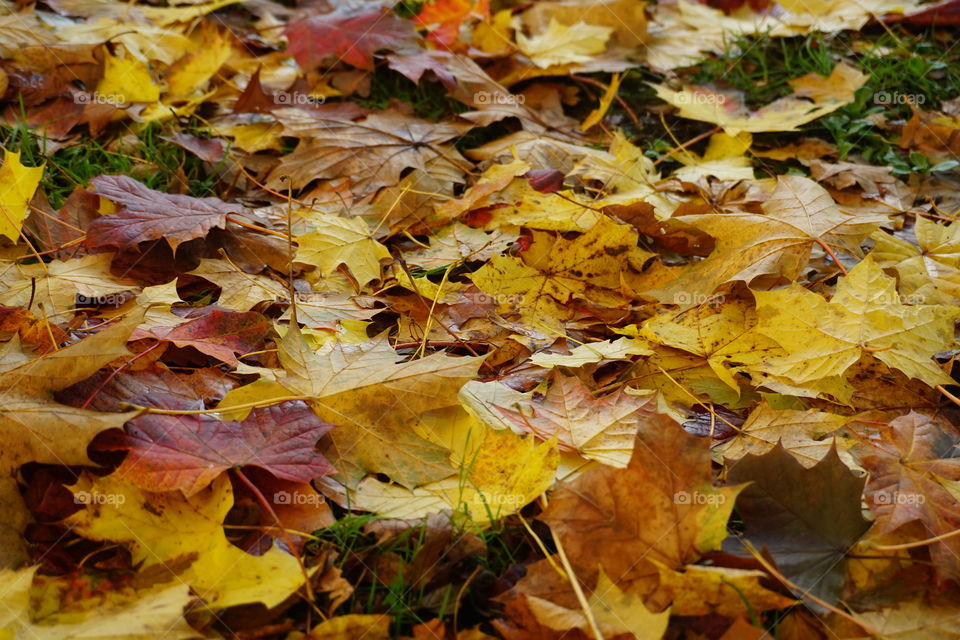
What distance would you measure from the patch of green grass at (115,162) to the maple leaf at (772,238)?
143cm

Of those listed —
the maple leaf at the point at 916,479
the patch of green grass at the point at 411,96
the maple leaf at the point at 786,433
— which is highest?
the patch of green grass at the point at 411,96

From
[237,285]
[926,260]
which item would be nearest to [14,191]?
[237,285]

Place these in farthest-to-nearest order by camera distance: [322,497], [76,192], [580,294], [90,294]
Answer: [76,192] < [580,294] < [90,294] < [322,497]

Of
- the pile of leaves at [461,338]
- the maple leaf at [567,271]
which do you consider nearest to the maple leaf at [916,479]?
the pile of leaves at [461,338]

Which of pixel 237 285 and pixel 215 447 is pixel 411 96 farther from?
pixel 215 447

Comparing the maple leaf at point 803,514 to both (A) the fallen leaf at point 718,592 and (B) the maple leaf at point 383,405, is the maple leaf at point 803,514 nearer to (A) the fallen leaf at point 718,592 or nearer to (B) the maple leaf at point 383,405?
(A) the fallen leaf at point 718,592

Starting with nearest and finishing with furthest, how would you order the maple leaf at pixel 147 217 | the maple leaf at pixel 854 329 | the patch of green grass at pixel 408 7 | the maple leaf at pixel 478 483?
the maple leaf at pixel 478 483, the maple leaf at pixel 854 329, the maple leaf at pixel 147 217, the patch of green grass at pixel 408 7

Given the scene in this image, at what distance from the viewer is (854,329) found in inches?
63.6

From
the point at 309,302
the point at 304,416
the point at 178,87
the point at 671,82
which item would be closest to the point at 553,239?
the point at 309,302

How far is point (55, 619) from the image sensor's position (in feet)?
3.79

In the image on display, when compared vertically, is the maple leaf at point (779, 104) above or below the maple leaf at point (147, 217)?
below

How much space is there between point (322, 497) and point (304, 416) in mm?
151

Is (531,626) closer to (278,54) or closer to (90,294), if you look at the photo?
(90,294)

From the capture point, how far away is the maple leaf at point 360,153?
2.36m
